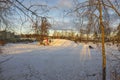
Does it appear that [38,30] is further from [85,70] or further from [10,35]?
[85,70]

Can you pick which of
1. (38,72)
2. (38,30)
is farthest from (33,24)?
(38,72)

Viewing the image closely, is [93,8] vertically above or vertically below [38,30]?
above

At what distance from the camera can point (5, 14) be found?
615cm

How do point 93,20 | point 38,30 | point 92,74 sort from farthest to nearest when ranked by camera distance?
point 92,74 → point 93,20 → point 38,30

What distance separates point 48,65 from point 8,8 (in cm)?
1058

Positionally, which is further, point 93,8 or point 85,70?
point 85,70

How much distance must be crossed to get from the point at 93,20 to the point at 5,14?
391 centimetres

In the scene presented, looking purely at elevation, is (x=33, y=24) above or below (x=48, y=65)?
above

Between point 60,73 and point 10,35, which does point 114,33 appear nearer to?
point 10,35

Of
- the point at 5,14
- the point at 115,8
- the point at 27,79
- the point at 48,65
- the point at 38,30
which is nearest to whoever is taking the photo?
the point at 38,30

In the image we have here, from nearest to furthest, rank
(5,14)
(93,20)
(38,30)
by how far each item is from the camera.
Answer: (38,30) < (5,14) < (93,20)

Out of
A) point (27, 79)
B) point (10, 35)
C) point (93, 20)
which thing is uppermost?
point (93, 20)

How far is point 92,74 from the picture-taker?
14125 millimetres

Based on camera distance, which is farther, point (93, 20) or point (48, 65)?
point (48, 65)
